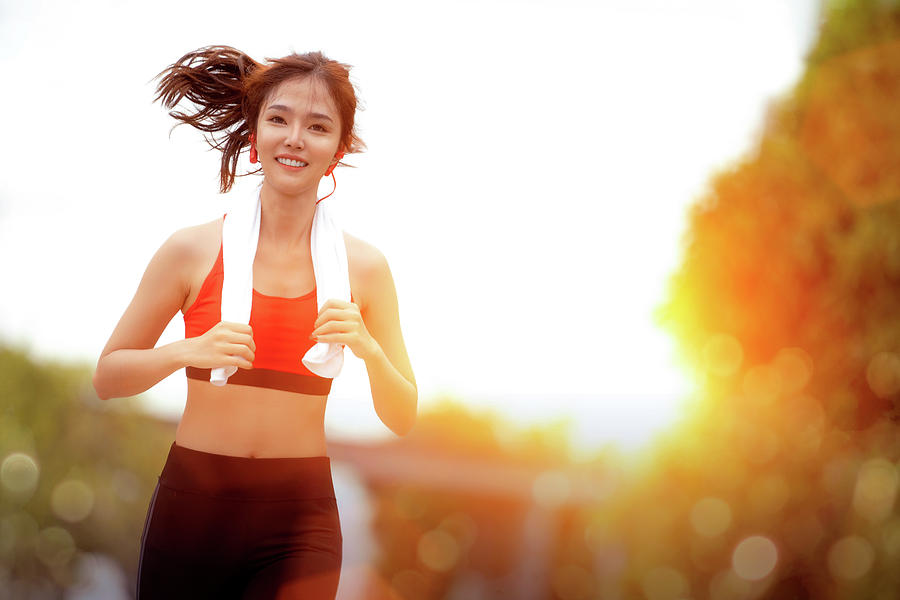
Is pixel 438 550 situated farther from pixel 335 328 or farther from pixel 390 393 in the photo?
pixel 335 328

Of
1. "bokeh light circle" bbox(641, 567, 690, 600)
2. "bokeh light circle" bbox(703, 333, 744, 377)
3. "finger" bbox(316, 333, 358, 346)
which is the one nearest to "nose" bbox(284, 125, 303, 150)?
"finger" bbox(316, 333, 358, 346)

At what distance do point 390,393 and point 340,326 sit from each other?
0.41 metres

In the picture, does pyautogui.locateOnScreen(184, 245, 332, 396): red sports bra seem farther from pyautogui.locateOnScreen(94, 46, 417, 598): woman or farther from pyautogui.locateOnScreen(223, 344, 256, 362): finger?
pyautogui.locateOnScreen(223, 344, 256, 362): finger

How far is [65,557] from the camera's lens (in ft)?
27.2

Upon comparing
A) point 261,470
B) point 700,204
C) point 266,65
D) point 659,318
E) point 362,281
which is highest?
point 700,204

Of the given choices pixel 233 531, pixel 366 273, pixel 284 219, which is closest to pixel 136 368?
pixel 233 531

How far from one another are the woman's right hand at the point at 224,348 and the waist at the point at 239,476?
0.34m

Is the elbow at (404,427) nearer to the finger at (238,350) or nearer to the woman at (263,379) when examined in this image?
the woman at (263,379)

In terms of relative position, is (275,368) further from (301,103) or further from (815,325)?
(815,325)

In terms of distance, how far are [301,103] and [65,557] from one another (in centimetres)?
708

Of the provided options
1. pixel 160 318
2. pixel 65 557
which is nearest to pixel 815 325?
pixel 160 318

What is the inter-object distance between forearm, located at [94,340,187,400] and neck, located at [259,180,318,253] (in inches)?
20.7

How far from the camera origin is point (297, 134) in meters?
2.69

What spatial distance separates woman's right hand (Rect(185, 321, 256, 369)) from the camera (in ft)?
7.53
